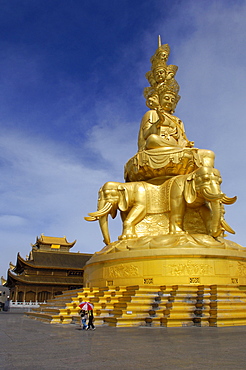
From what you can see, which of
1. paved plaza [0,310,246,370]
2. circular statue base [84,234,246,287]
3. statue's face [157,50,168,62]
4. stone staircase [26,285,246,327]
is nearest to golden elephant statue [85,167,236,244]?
circular statue base [84,234,246,287]

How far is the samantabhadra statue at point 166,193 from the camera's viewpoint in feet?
45.7

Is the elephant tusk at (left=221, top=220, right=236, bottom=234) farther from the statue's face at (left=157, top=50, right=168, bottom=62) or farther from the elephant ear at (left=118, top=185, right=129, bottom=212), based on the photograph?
the statue's face at (left=157, top=50, right=168, bottom=62)

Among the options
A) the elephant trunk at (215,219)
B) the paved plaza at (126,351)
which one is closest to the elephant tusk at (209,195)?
the elephant trunk at (215,219)

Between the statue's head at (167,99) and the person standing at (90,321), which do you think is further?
the statue's head at (167,99)

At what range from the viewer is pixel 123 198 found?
51.8ft

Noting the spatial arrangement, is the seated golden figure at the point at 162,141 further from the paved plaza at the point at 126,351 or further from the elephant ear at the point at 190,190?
the paved plaza at the point at 126,351

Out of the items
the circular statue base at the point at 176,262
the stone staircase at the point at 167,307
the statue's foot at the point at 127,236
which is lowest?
the stone staircase at the point at 167,307

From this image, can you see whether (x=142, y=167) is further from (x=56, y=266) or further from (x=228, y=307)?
(x=56, y=266)

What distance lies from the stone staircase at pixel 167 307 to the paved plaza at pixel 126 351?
6.57 feet

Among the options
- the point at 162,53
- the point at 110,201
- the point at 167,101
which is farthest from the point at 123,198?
the point at 162,53

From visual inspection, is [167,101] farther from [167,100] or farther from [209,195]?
[209,195]

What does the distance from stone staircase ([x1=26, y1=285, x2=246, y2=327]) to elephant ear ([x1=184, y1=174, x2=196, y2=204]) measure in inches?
162

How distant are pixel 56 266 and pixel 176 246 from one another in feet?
84.0

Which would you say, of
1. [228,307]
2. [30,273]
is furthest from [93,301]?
[30,273]
